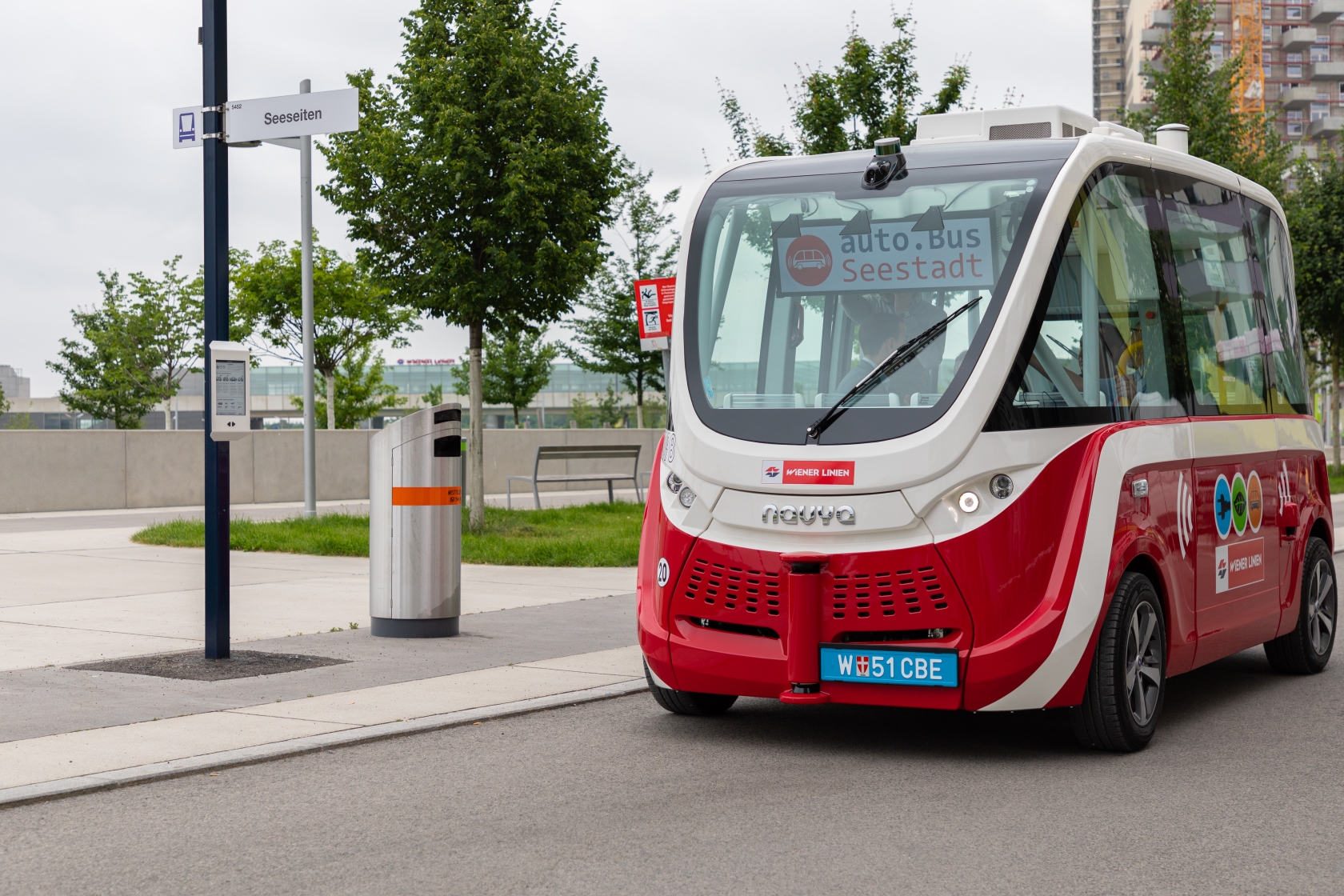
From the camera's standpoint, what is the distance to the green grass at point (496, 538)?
14.7m

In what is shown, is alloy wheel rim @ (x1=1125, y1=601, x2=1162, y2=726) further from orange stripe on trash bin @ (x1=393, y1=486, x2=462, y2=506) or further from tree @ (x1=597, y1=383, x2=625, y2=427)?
tree @ (x1=597, y1=383, x2=625, y2=427)

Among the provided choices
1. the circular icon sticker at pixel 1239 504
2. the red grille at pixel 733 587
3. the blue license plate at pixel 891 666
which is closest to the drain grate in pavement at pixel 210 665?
the red grille at pixel 733 587

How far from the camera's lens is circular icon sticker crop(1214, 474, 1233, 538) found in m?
7.58

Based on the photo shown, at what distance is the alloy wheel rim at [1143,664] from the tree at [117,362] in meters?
40.8

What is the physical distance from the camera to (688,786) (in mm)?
5852

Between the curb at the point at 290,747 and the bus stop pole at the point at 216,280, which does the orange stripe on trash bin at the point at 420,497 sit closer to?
the bus stop pole at the point at 216,280

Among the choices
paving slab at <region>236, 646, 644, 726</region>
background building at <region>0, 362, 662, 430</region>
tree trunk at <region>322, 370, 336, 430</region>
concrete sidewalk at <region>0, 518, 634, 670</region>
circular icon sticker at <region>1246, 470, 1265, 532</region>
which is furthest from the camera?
background building at <region>0, 362, 662, 430</region>

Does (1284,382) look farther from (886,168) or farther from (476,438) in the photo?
(476,438)

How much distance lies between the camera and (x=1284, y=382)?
907cm

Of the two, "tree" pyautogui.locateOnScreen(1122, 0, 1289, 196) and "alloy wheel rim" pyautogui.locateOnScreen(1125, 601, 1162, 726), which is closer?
"alloy wheel rim" pyautogui.locateOnScreen(1125, 601, 1162, 726)

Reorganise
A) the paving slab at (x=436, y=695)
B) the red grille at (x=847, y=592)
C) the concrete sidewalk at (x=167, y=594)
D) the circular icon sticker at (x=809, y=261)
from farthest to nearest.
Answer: the concrete sidewalk at (x=167, y=594) → the paving slab at (x=436, y=695) → the circular icon sticker at (x=809, y=261) → the red grille at (x=847, y=592)

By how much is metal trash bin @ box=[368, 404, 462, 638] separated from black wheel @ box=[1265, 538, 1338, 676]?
4.91m

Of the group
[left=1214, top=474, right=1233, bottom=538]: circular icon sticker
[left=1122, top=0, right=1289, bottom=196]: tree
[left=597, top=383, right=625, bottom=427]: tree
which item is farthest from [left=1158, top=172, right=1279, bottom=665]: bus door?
[left=597, top=383, right=625, bottom=427]: tree

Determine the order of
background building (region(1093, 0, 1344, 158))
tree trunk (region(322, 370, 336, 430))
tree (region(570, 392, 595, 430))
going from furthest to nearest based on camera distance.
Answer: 1. background building (region(1093, 0, 1344, 158))
2. tree (region(570, 392, 595, 430))
3. tree trunk (region(322, 370, 336, 430))
